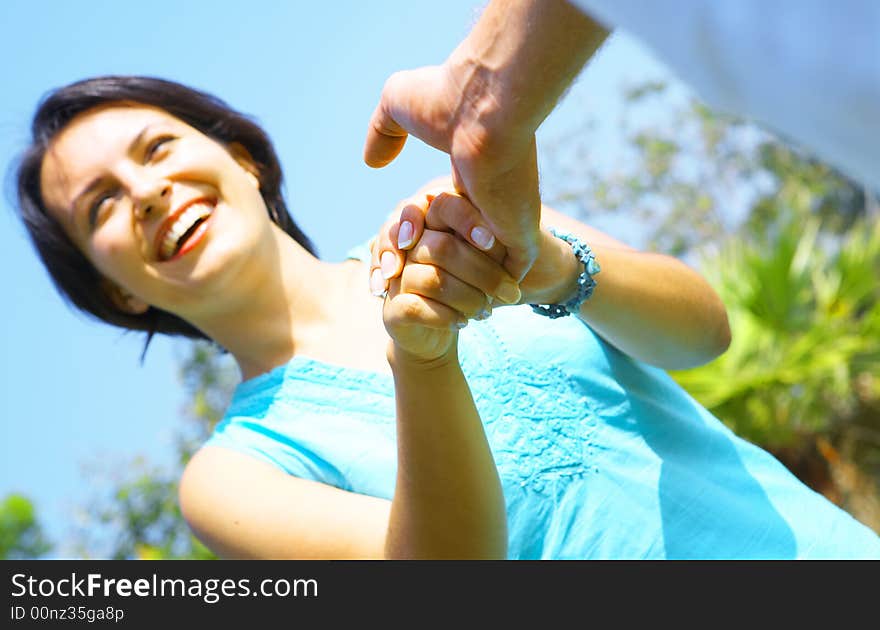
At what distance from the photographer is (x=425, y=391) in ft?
5.20

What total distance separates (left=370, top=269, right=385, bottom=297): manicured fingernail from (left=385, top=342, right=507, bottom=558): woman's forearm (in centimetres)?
8

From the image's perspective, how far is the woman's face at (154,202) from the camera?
217cm

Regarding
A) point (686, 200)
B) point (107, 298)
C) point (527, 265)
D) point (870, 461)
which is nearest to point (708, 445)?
point (527, 265)

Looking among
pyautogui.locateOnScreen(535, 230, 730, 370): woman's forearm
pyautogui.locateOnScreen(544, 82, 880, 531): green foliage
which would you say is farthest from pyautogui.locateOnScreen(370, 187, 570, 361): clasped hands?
pyautogui.locateOnScreen(544, 82, 880, 531): green foliage

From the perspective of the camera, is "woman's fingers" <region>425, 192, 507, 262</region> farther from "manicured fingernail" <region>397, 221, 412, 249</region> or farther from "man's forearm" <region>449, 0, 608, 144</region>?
"man's forearm" <region>449, 0, 608, 144</region>

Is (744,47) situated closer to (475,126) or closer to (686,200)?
(475,126)

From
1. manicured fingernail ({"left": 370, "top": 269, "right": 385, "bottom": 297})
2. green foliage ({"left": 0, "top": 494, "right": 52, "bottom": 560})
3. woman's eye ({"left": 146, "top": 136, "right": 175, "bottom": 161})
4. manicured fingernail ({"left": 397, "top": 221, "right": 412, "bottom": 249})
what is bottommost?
green foliage ({"left": 0, "top": 494, "right": 52, "bottom": 560})

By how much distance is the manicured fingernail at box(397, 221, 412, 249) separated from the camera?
60.2 inches

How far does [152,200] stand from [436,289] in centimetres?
96

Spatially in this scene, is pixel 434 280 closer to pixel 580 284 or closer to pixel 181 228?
pixel 580 284

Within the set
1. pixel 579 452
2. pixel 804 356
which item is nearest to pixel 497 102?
pixel 579 452

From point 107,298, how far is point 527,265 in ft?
4.60

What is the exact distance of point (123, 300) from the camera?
2.58 metres
